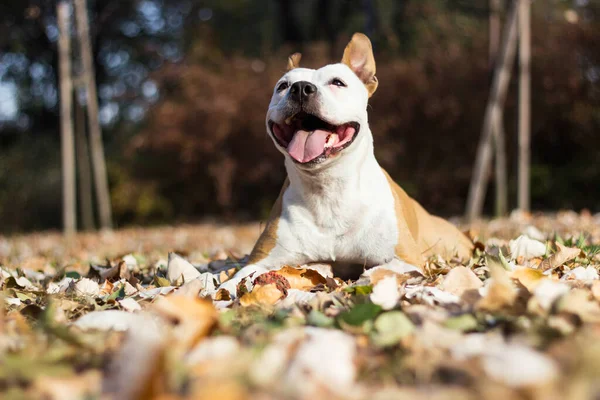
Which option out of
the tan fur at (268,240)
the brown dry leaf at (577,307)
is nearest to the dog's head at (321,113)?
the tan fur at (268,240)

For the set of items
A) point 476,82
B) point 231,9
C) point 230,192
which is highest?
point 231,9

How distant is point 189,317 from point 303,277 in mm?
1069

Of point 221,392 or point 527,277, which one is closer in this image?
point 221,392

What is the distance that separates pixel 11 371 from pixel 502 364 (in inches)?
36.9

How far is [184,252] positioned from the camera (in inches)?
178

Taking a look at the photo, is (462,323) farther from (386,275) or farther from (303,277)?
(303,277)

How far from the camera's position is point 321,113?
273 cm

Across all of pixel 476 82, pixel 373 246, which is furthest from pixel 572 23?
pixel 373 246

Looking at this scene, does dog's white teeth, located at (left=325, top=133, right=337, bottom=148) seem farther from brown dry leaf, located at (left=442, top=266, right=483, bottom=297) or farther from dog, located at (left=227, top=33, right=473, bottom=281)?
brown dry leaf, located at (left=442, top=266, right=483, bottom=297)

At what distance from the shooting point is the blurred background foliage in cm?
1040

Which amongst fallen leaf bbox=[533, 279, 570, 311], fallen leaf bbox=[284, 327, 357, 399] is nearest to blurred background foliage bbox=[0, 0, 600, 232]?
fallen leaf bbox=[533, 279, 570, 311]

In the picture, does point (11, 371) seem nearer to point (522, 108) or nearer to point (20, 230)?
point (522, 108)

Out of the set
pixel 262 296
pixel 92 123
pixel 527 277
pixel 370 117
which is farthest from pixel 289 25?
pixel 527 277

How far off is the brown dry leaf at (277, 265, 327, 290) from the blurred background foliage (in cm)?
663
